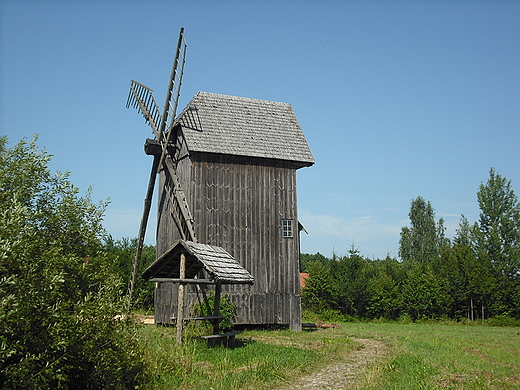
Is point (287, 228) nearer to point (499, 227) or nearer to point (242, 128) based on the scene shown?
point (242, 128)

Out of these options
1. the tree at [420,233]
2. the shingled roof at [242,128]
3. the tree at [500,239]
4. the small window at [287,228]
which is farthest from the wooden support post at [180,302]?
the tree at [420,233]

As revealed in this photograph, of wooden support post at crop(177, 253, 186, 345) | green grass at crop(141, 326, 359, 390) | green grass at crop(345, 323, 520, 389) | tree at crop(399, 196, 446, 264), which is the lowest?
green grass at crop(345, 323, 520, 389)

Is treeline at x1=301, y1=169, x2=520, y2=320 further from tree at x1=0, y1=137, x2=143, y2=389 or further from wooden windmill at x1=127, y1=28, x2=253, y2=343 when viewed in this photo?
tree at x1=0, y1=137, x2=143, y2=389

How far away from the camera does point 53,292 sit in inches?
287

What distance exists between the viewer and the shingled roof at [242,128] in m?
22.3

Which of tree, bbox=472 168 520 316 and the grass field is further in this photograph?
tree, bbox=472 168 520 316

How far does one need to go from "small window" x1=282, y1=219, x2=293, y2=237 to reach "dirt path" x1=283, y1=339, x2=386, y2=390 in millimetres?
7277

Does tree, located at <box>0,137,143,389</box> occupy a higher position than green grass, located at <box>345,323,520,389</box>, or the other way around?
tree, located at <box>0,137,143,389</box>

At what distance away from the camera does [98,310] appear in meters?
8.09

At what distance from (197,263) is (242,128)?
32.1ft

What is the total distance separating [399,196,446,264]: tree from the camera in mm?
68438

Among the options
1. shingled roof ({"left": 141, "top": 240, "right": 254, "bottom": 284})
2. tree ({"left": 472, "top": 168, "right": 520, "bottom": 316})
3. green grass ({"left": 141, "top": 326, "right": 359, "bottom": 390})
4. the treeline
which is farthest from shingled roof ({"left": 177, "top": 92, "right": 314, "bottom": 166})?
tree ({"left": 472, "top": 168, "right": 520, "bottom": 316})

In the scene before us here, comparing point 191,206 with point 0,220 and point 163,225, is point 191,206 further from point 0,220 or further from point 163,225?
point 0,220

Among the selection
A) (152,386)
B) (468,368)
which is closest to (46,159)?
(152,386)
